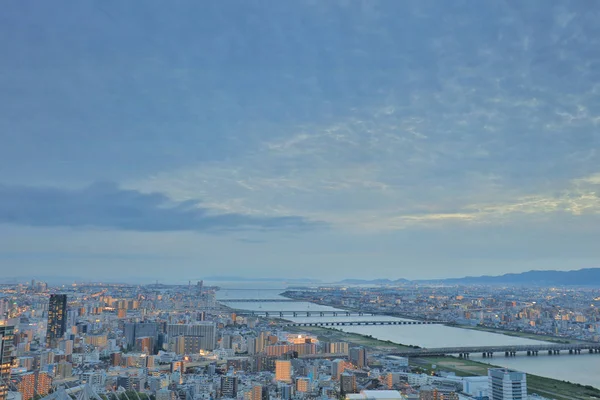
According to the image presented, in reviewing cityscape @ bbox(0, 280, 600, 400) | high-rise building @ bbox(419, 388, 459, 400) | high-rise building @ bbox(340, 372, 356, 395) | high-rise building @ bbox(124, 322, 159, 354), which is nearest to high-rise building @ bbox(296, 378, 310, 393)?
cityscape @ bbox(0, 280, 600, 400)

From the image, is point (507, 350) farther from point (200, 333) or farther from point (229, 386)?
point (229, 386)

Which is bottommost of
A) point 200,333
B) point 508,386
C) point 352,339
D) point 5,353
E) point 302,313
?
point 302,313

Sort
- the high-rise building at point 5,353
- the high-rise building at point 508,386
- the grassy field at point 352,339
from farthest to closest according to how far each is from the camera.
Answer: the grassy field at point 352,339 → the high-rise building at point 508,386 → the high-rise building at point 5,353

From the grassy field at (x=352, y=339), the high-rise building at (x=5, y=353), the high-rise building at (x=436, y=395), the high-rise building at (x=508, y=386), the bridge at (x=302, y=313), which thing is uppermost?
the high-rise building at (x=5, y=353)

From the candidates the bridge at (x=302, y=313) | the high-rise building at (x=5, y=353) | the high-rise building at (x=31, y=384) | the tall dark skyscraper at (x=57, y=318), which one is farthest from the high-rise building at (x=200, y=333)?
the bridge at (x=302, y=313)

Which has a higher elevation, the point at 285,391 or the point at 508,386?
the point at 508,386

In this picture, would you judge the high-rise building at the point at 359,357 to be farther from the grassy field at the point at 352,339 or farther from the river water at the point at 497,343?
the river water at the point at 497,343

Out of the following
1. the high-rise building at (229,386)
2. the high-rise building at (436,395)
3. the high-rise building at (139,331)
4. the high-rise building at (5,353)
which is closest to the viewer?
the high-rise building at (5,353)

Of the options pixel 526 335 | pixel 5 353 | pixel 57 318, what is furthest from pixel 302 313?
pixel 5 353
